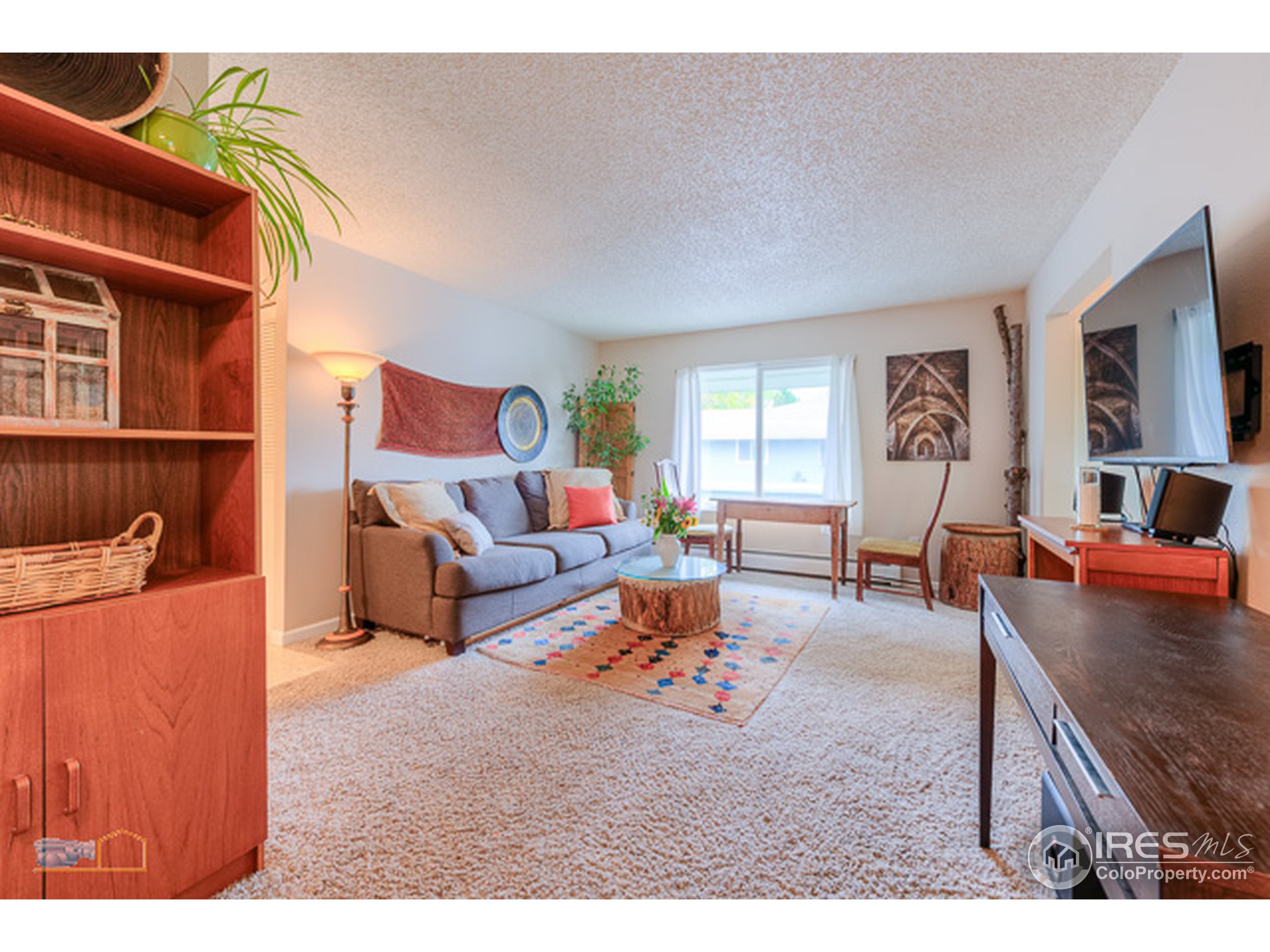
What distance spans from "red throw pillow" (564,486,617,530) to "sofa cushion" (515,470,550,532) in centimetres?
21

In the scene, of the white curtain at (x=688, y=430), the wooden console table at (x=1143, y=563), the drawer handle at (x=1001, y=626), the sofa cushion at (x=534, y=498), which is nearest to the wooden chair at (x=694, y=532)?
the white curtain at (x=688, y=430)

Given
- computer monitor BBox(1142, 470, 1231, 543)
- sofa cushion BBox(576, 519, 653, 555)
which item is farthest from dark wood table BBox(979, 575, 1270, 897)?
sofa cushion BBox(576, 519, 653, 555)

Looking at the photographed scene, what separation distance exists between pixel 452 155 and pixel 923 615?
12.6 feet

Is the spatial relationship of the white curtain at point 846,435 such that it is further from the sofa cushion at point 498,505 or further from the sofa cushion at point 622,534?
the sofa cushion at point 498,505

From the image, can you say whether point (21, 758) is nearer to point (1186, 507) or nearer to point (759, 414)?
point (1186, 507)

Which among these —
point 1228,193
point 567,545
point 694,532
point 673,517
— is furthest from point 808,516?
point 1228,193

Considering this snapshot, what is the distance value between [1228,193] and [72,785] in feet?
10.3

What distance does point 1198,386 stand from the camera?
133 centimetres

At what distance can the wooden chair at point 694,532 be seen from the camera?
14.0ft

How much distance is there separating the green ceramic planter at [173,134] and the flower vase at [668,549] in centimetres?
256
